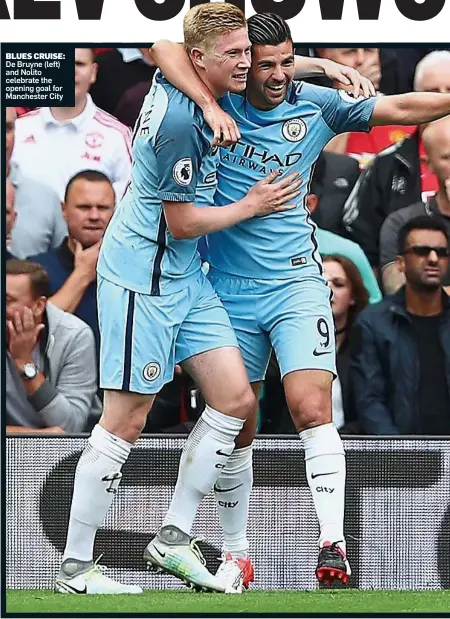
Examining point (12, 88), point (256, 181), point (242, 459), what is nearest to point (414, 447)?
point (242, 459)

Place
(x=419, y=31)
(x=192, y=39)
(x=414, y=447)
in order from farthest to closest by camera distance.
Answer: (x=419, y=31) → (x=414, y=447) → (x=192, y=39)

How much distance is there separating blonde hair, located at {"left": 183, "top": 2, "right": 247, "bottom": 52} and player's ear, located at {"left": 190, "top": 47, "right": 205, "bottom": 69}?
2cm

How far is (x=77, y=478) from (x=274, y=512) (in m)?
1.49

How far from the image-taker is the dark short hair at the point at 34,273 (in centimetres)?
750

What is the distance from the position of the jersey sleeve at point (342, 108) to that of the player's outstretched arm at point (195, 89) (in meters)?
0.61

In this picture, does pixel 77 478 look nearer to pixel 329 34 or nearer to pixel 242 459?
pixel 242 459

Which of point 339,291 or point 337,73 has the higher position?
point 337,73

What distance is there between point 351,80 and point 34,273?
2065 mm

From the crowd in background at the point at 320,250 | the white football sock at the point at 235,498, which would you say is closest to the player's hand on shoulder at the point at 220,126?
the white football sock at the point at 235,498

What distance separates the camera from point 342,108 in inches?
250

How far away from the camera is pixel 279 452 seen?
286 inches

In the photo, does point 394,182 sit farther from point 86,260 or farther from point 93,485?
point 93,485

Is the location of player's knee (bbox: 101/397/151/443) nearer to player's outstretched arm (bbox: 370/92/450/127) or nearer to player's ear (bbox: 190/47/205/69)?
player's ear (bbox: 190/47/205/69)

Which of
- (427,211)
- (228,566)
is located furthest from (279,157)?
(228,566)
